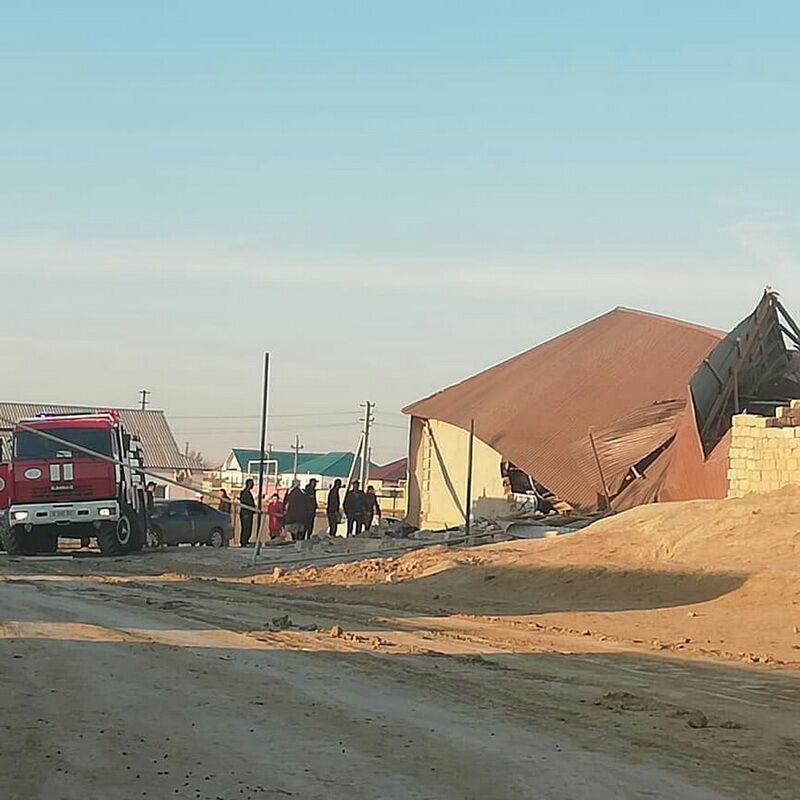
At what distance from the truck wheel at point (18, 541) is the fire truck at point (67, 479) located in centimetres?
2

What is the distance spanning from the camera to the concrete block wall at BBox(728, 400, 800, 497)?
2602 centimetres

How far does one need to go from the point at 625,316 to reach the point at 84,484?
2094 cm

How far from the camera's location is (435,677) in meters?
11.8

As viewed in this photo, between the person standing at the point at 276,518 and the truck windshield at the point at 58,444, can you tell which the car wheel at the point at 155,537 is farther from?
the truck windshield at the point at 58,444

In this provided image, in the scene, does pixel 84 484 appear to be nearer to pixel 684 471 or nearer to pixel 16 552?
pixel 16 552

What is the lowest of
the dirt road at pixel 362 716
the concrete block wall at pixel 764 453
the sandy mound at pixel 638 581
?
the dirt road at pixel 362 716

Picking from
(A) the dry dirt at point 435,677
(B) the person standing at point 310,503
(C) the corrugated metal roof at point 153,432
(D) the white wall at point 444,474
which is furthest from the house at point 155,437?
(A) the dry dirt at point 435,677

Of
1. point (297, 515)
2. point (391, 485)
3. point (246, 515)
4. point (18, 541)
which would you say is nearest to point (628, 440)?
point (297, 515)

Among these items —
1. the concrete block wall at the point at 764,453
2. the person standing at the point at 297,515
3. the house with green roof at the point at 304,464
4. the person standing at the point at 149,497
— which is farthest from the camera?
the house with green roof at the point at 304,464

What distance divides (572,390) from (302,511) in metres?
11.4

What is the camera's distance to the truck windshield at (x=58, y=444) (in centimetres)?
2952

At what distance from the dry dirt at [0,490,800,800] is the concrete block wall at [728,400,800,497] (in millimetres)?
2778

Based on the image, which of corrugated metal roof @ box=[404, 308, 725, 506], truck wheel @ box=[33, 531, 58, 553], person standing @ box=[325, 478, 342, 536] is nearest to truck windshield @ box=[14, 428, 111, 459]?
truck wheel @ box=[33, 531, 58, 553]

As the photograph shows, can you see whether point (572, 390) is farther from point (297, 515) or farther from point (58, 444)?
point (58, 444)
